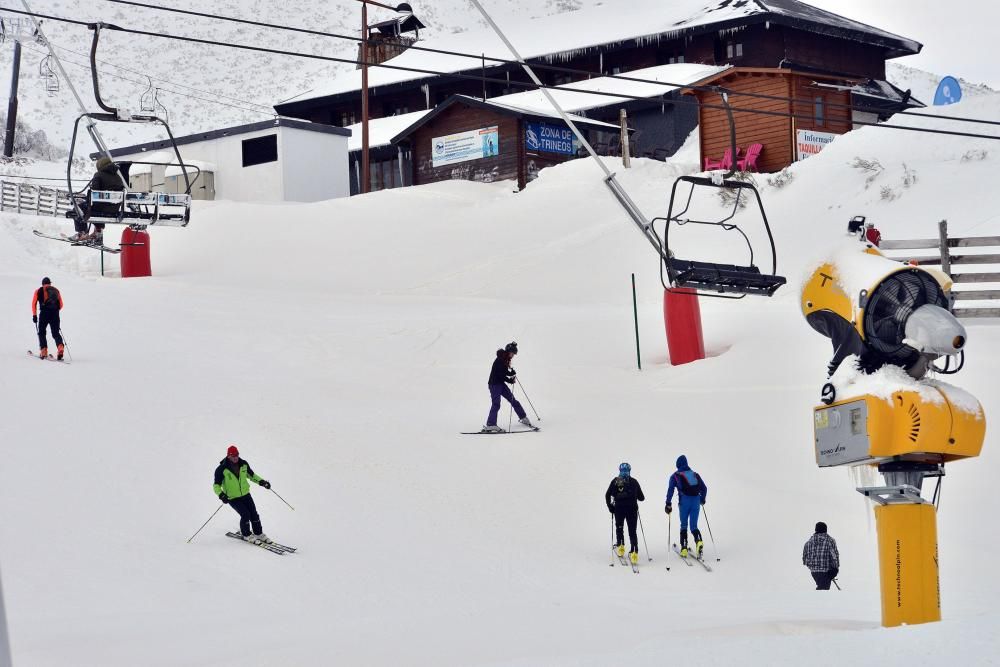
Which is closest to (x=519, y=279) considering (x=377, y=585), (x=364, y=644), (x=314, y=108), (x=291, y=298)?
(x=291, y=298)

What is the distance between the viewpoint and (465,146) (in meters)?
47.9

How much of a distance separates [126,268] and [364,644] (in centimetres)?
2510

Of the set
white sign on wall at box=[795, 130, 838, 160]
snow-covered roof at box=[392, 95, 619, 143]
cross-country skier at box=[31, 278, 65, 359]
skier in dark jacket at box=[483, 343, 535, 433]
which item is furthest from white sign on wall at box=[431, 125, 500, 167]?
skier in dark jacket at box=[483, 343, 535, 433]

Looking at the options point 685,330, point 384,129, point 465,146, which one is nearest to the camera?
point 685,330

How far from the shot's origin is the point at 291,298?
1193 inches

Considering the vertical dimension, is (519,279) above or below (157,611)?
above

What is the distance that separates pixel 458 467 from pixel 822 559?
5.73 m

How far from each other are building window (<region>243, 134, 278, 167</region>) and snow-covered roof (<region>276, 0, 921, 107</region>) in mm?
7552

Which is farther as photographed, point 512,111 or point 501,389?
point 512,111

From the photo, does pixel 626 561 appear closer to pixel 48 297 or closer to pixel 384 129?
pixel 48 297

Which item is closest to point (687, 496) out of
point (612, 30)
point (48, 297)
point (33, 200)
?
point (48, 297)

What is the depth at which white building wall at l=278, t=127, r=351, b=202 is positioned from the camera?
44531 mm

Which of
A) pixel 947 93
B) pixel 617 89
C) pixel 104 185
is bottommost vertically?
pixel 104 185

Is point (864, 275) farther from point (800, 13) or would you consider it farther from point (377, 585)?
point (800, 13)
